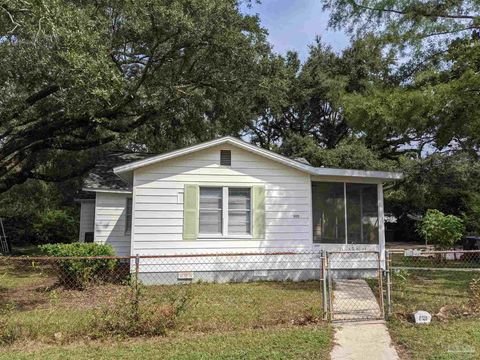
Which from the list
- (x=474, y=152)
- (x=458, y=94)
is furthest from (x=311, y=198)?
(x=474, y=152)

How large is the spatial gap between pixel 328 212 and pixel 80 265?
22.0 ft

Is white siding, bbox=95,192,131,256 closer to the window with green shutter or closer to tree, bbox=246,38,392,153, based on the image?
the window with green shutter

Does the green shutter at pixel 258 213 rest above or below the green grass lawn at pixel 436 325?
above

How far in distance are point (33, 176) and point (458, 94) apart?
17.3 meters

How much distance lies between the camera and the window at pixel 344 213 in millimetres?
12703

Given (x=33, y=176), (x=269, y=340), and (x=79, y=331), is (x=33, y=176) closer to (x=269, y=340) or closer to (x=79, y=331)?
(x=79, y=331)

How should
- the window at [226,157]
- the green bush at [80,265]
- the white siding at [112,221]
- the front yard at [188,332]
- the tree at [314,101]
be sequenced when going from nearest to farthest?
the front yard at [188,332] → the green bush at [80,265] → the window at [226,157] → the white siding at [112,221] → the tree at [314,101]

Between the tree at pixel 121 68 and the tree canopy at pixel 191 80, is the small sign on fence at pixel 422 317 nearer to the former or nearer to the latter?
the tree canopy at pixel 191 80

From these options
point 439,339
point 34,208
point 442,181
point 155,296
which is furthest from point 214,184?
point 34,208

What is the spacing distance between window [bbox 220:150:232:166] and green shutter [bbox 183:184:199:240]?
1.08 meters

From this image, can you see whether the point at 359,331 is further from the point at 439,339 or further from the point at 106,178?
the point at 106,178

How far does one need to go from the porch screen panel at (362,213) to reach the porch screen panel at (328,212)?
0.76ft

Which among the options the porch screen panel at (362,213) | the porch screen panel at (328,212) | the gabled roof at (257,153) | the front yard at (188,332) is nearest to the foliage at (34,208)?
the gabled roof at (257,153)

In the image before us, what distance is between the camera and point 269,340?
6117 mm
